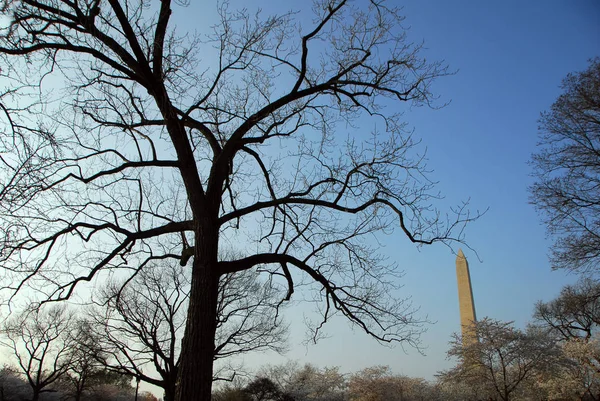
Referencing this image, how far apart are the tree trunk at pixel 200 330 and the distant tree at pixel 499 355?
2290 cm

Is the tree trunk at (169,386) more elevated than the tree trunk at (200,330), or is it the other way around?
the tree trunk at (200,330)

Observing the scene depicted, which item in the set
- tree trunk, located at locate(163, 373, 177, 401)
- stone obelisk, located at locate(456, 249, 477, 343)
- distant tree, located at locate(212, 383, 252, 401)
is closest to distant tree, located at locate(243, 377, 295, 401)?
distant tree, located at locate(212, 383, 252, 401)

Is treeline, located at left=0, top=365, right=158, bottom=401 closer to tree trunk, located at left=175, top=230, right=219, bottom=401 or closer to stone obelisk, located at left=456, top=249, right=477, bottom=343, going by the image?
stone obelisk, located at left=456, top=249, right=477, bottom=343

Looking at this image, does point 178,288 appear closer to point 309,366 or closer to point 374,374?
point 309,366

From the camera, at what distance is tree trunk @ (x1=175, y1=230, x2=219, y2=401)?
5.05 meters

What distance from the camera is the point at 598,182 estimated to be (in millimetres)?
9750

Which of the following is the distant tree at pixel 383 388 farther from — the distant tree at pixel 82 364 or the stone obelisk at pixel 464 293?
the distant tree at pixel 82 364

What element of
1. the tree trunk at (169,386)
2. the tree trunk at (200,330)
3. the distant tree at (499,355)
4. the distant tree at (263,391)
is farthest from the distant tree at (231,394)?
the tree trunk at (200,330)

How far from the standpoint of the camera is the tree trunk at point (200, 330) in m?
5.05

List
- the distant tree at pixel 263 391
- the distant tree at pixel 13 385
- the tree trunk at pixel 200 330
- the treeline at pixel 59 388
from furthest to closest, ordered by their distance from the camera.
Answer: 1. the distant tree at pixel 13 385
2. the treeline at pixel 59 388
3. the distant tree at pixel 263 391
4. the tree trunk at pixel 200 330

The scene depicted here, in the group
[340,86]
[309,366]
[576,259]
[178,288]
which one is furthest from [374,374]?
[340,86]

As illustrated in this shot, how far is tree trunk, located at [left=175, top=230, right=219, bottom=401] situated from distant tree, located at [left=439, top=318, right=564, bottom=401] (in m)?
22.9

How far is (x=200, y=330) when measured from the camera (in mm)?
5293

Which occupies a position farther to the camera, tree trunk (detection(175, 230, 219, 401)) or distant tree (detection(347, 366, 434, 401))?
distant tree (detection(347, 366, 434, 401))
